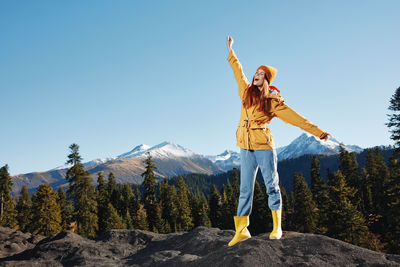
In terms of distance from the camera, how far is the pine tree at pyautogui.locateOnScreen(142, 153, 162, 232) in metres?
45.0

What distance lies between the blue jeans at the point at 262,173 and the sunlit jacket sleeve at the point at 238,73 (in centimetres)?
149

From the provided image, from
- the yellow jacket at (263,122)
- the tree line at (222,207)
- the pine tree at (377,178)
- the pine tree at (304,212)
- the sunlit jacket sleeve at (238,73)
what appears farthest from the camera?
the pine tree at (377,178)

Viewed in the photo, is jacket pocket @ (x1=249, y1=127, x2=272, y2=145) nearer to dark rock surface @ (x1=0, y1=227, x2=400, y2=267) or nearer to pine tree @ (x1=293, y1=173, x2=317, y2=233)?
dark rock surface @ (x1=0, y1=227, x2=400, y2=267)

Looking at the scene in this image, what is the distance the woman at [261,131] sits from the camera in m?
6.18

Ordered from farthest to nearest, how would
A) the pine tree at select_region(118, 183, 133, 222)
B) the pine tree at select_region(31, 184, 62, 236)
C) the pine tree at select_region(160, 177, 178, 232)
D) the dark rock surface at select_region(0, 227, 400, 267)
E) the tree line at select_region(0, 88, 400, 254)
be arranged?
1. the pine tree at select_region(118, 183, 133, 222)
2. the pine tree at select_region(160, 177, 178, 232)
3. the pine tree at select_region(31, 184, 62, 236)
4. the tree line at select_region(0, 88, 400, 254)
5. the dark rock surface at select_region(0, 227, 400, 267)

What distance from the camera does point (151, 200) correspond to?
4556cm

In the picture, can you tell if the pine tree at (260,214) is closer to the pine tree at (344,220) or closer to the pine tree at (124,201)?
the pine tree at (344,220)

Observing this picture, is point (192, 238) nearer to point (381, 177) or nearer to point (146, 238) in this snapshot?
point (146, 238)

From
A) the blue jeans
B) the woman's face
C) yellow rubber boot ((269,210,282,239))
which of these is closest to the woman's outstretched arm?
the woman's face

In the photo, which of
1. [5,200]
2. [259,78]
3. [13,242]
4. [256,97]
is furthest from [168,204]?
[259,78]

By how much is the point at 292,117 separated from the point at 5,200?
54.3 meters

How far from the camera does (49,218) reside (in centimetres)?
3506

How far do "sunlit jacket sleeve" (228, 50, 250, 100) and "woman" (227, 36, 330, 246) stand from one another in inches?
1.8

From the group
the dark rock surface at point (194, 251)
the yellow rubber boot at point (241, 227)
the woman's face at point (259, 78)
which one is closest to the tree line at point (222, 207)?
the dark rock surface at point (194, 251)
